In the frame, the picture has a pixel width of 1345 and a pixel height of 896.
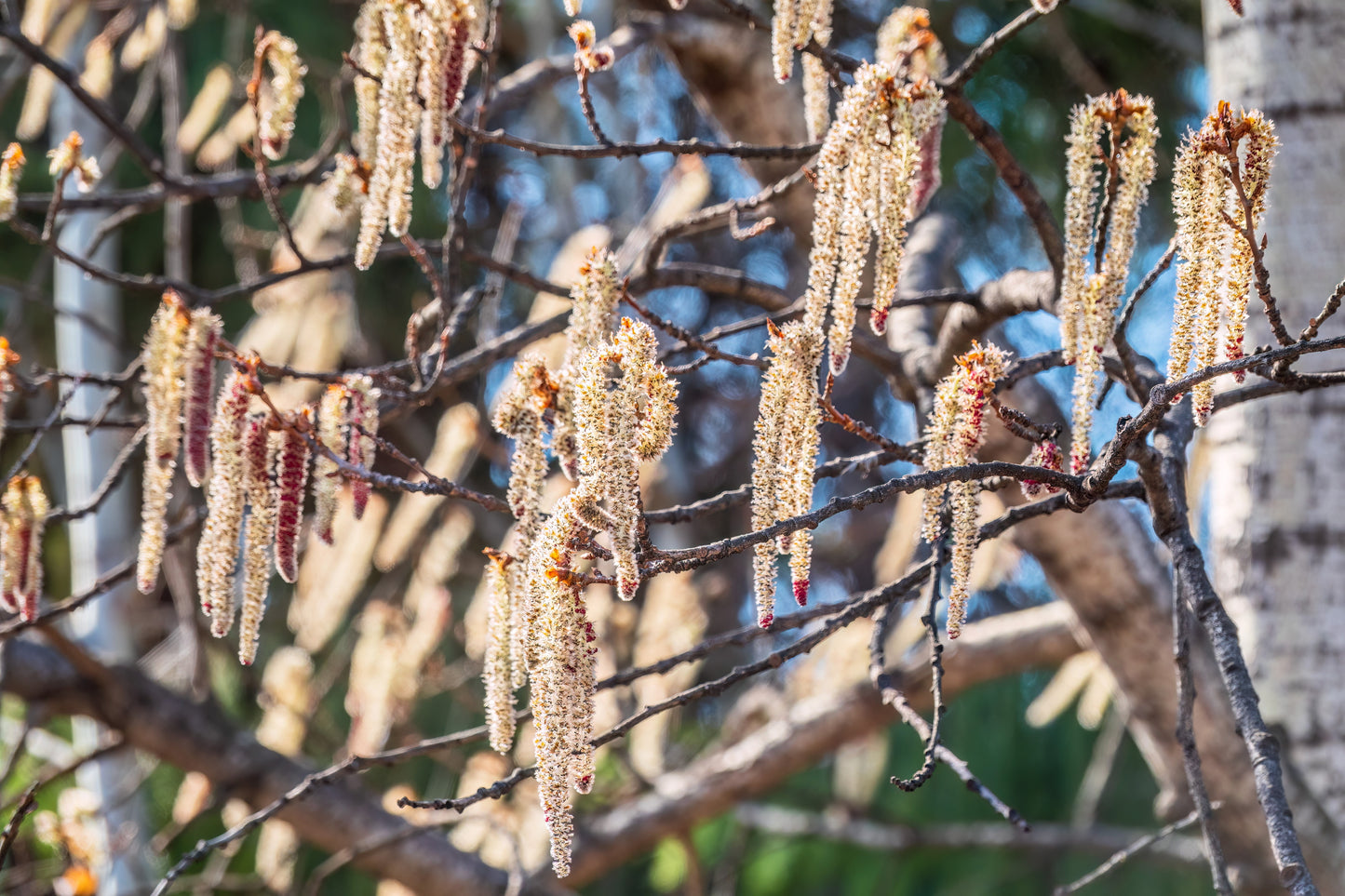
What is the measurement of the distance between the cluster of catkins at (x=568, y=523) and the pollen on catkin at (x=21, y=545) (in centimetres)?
73

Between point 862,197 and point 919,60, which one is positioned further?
point 919,60

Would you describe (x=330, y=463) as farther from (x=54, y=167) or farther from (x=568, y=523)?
(x=54, y=167)

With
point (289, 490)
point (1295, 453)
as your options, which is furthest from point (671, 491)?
point (289, 490)

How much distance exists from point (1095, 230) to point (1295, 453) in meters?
1.29

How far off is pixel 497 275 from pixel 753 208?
20.2 inches

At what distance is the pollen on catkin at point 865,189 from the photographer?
3.97ft

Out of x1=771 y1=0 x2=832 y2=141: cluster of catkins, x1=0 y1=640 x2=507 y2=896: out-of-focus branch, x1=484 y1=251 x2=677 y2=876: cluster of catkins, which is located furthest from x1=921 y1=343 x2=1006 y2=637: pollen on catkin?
x1=0 y1=640 x2=507 y2=896: out-of-focus branch

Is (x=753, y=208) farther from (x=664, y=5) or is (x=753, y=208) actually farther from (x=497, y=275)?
(x=664, y=5)

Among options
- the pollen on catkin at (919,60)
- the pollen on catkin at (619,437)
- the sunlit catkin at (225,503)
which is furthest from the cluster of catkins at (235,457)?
the pollen on catkin at (919,60)

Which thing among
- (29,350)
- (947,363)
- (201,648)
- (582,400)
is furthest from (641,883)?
(582,400)

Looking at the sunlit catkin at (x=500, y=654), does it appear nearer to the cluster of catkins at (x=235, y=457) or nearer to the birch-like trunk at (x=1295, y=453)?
the cluster of catkins at (x=235, y=457)

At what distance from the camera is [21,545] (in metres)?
1.63

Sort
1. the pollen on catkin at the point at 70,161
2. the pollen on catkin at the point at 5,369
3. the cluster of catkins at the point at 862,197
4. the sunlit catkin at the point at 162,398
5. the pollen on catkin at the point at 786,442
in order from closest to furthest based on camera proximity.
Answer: the pollen on catkin at the point at 786,442 → the cluster of catkins at the point at 862,197 → the sunlit catkin at the point at 162,398 → the pollen on catkin at the point at 5,369 → the pollen on catkin at the point at 70,161

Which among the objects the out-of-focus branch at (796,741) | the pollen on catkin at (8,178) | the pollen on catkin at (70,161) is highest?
the pollen on catkin at (70,161)
